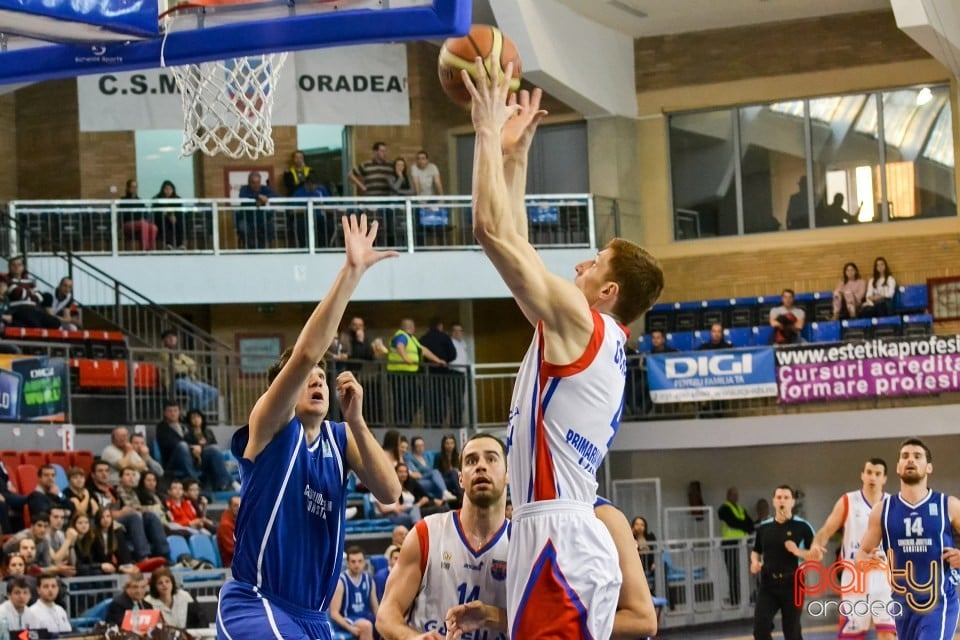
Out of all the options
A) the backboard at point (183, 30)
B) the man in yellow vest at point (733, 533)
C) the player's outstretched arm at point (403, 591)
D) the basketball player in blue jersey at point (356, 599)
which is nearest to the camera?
the player's outstretched arm at point (403, 591)

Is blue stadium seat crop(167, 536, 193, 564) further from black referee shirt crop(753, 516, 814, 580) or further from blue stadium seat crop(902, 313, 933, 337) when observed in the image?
blue stadium seat crop(902, 313, 933, 337)

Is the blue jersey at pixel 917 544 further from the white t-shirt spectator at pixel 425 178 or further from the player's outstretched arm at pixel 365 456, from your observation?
the white t-shirt spectator at pixel 425 178

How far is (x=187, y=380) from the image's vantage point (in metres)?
20.5

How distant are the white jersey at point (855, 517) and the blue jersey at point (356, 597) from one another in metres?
4.51

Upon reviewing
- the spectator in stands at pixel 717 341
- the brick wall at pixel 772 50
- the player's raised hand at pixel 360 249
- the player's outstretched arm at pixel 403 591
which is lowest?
the player's outstretched arm at pixel 403 591

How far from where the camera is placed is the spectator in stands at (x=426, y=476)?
1953cm

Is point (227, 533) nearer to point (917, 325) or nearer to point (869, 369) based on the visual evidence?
point (869, 369)

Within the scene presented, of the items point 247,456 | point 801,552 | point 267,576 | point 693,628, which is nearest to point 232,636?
point 267,576

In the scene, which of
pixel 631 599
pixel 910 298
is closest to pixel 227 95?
pixel 631 599

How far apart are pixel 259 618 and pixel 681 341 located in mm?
19092

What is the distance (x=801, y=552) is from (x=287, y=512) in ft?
31.0

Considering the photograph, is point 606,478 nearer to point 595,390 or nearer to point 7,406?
point 7,406

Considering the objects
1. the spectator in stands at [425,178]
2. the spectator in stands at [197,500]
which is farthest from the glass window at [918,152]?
the spectator in stands at [197,500]

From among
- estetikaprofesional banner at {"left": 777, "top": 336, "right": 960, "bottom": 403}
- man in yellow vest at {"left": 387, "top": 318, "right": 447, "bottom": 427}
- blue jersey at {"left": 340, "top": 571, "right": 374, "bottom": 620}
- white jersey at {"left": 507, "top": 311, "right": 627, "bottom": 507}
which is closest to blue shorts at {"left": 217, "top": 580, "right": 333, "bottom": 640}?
white jersey at {"left": 507, "top": 311, "right": 627, "bottom": 507}
